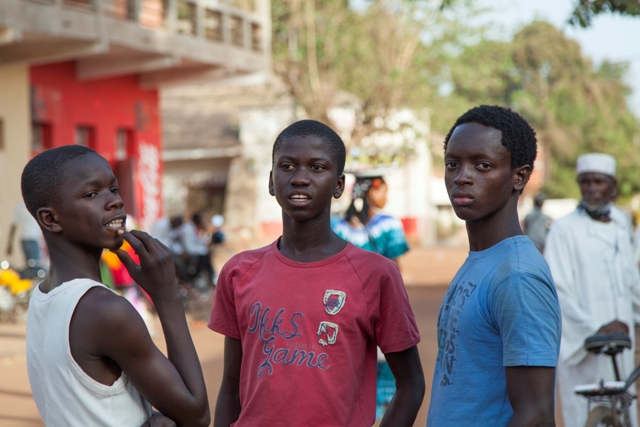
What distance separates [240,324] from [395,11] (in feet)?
60.2

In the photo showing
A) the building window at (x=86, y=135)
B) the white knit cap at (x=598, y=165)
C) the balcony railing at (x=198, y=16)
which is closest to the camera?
the white knit cap at (x=598, y=165)

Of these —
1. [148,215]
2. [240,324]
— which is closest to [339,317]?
[240,324]

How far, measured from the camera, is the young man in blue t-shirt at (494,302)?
221 centimetres

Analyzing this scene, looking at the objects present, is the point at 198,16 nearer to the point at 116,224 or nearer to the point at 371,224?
the point at 371,224

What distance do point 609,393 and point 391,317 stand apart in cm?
247

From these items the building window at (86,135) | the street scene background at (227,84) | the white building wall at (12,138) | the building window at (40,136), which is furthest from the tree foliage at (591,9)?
the building window at (86,135)

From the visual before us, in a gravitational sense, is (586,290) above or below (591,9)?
below

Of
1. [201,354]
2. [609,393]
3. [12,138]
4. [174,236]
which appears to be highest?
[12,138]

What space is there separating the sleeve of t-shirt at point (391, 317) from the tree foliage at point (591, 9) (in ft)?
16.7

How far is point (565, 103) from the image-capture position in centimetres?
4878

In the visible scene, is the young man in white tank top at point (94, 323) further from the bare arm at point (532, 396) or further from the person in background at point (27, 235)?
the person in background at point (27, 235)

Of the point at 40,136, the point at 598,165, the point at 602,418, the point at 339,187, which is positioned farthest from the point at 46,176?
the point at 40,136

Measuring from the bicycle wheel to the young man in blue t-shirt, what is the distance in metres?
2.65

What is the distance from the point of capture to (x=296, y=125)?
9.68 ft
